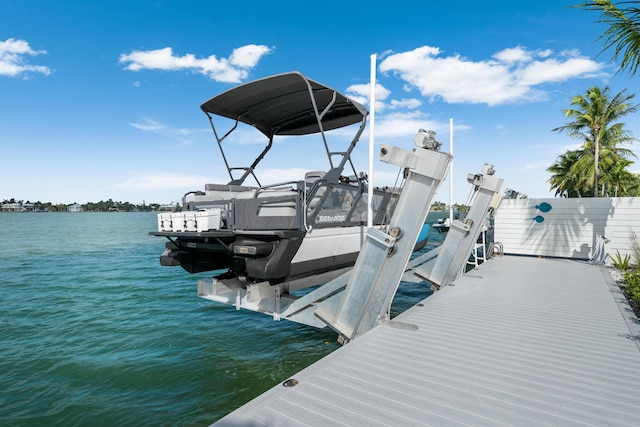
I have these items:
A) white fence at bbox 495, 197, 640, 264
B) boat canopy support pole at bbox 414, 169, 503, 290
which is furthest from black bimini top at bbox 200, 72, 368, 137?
white fence at bbox 495, 197, 640, 264

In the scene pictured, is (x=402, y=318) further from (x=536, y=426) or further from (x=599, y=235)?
(x=599, y=235)

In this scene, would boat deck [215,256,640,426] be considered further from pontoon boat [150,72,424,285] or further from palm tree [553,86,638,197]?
palm tree [553,86,638,197]

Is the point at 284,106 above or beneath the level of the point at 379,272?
above

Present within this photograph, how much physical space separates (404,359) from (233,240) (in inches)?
113

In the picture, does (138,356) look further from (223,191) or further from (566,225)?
(566,225)

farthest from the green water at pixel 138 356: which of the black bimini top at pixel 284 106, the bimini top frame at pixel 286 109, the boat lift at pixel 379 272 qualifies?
the black bimini top at pixel 284 106

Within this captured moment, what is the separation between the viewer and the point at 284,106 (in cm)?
687

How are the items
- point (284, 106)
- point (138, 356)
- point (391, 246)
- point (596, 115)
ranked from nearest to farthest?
point (391, 246), point (138, 356), point (284, 106), point (596, 115)

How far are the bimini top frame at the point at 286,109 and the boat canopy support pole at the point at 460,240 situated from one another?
277cm

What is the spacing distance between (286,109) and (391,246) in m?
4.13

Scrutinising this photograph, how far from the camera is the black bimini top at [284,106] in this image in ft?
19.1

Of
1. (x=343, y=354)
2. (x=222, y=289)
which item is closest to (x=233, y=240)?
(x=222, y=289)

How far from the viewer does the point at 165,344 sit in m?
6.67

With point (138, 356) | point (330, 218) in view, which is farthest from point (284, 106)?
point (138, 356)
